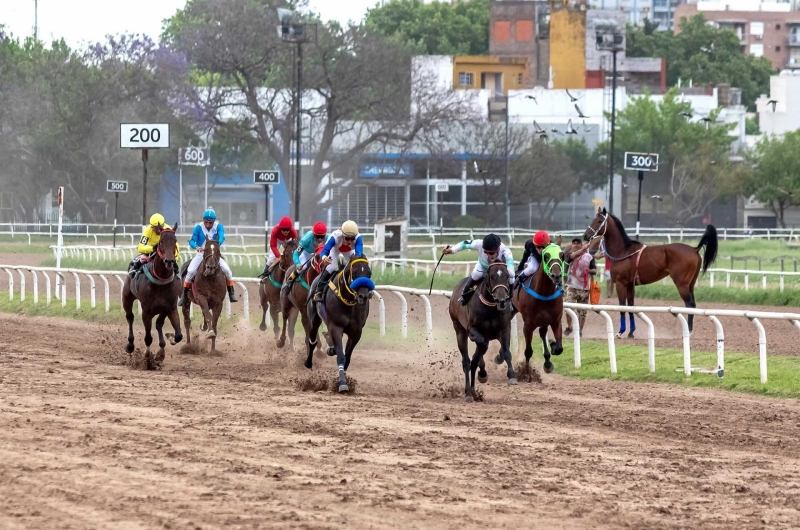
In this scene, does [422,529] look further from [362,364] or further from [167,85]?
[167,85]

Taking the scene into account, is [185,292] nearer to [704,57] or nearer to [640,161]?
[640,161]

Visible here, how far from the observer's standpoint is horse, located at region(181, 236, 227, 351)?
1791cm

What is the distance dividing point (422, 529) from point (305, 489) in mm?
1090

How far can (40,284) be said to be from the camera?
31.1 meters

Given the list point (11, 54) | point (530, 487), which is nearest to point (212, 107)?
point (11, 54)

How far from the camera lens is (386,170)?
6406 cm

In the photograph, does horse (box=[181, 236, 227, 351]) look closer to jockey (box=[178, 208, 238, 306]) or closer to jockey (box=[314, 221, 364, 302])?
jockey (box=[178, 208, 238, 306])

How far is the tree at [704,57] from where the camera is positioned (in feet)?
342

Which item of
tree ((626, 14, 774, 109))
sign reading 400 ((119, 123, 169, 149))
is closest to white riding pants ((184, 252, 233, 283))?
sign reading 400 ((119, 123, 169, 149))

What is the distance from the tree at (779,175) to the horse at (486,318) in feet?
176

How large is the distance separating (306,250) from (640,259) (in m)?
5.92

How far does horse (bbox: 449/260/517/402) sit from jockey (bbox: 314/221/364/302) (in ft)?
4.32

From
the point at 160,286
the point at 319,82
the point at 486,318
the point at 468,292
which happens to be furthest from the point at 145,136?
the point at 319,82

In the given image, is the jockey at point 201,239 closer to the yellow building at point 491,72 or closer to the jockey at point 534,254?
the jockey at point 534,254
